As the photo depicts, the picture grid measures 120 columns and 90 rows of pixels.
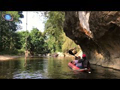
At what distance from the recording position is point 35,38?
71188 millimetres

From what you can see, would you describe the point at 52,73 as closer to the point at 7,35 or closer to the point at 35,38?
the point at 7,35

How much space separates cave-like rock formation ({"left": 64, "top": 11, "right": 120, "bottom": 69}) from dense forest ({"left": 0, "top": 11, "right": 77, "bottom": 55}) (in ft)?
26.6

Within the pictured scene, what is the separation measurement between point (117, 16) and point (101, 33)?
178 inches

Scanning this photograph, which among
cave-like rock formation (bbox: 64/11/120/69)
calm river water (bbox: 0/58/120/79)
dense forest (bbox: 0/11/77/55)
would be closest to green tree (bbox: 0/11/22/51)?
dense forest (bbox: 0/11/77/55)

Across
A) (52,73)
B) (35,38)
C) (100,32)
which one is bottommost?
(52,73)

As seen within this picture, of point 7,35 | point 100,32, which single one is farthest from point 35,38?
point 100,32

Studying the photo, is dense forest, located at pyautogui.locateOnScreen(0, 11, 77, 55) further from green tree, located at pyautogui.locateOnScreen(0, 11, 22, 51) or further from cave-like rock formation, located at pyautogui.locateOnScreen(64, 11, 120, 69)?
cave-like rock formation, located at pyautogui.locateOnScreen(64, 11, 120, 69)

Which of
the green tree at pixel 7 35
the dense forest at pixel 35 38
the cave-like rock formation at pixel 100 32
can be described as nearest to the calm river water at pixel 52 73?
the cave-like rock formation at pixel 100 32

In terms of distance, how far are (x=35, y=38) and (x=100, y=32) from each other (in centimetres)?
5362

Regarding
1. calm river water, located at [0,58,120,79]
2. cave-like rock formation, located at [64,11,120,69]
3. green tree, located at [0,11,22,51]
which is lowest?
calm river water, located at [0,58,120,79]

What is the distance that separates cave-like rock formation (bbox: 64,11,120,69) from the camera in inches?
667

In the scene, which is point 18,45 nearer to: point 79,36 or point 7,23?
point 7,23

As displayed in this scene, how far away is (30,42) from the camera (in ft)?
229
